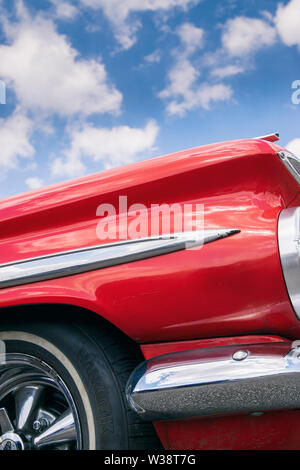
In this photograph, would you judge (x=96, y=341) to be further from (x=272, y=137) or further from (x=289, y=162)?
(x=272, y=137)

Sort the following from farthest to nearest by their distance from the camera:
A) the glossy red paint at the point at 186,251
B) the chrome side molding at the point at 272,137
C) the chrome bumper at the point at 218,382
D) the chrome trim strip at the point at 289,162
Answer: the chrome side molding at the point at 272,137, the chrome trim strip at the point at 289,162, the glossy red paint at the point at 186,251, the chrome bumper at the point at 218,382

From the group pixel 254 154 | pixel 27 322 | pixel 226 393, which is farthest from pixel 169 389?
pixel 254 154

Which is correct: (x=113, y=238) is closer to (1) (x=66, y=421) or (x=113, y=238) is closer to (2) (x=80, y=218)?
(2) (x=80, y=218)

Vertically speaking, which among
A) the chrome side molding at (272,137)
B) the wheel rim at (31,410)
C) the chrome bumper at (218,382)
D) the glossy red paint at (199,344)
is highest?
the chrome side molding at (272,137)

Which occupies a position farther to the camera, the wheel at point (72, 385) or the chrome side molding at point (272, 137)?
the chrome side molding at point (272, 137)

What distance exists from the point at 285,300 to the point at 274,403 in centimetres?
29

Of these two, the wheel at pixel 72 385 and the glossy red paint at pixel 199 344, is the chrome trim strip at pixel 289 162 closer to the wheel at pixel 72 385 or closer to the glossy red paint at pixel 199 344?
the glossy red paint at pixel 199 344

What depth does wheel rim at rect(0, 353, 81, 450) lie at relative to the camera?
4.68 ft

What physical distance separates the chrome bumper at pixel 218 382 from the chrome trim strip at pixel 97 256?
0.33 metres

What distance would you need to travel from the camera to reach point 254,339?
1.19 metres

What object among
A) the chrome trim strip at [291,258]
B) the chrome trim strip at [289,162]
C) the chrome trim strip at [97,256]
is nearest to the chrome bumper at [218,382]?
the chrome trim strip at [291,258]

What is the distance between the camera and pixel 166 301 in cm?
122

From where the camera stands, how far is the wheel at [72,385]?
124cm

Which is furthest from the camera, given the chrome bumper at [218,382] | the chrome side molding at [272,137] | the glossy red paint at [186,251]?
the chrome side molding at [272,137]
